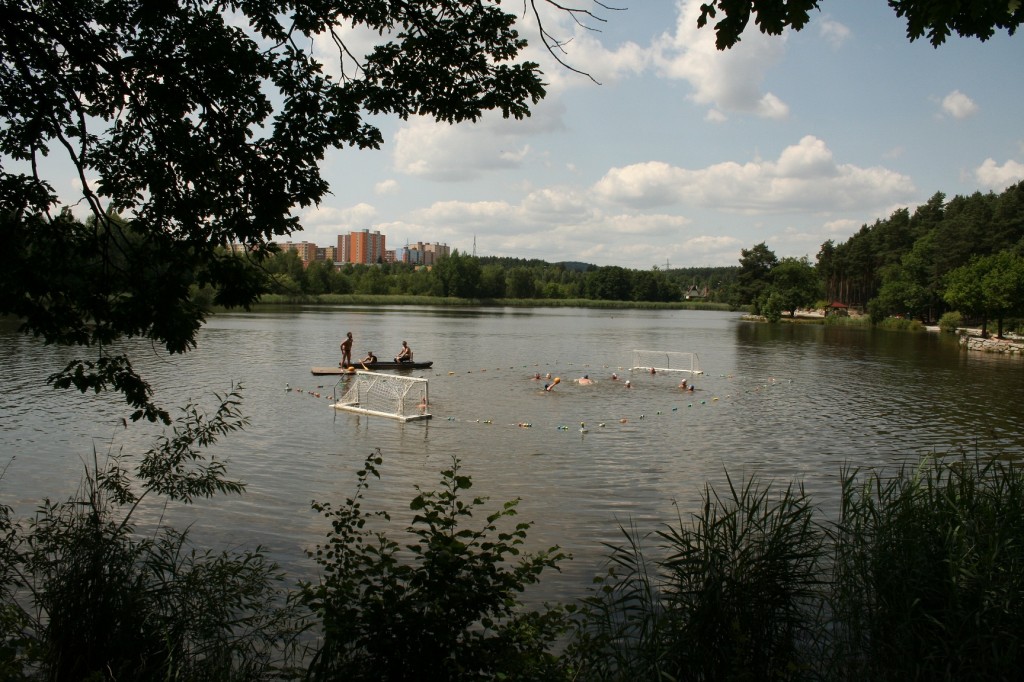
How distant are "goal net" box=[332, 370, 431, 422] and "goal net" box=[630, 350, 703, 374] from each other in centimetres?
1377

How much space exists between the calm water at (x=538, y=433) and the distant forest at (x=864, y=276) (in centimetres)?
573

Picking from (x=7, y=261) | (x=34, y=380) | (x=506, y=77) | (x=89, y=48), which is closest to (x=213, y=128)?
(x=89, y=48)

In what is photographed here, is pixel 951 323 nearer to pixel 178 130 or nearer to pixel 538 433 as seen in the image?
pixel 538 433

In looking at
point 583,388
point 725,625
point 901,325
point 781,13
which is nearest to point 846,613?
point 725,625

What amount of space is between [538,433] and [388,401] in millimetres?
7117

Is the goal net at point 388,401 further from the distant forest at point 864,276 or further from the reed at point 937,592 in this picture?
the reed at point 937,592

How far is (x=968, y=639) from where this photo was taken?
543 cm

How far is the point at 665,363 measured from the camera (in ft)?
135

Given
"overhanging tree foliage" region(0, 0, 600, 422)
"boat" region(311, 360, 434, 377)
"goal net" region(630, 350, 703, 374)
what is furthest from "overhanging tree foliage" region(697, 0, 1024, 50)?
"goal net" region(630, 350, 703, 374)

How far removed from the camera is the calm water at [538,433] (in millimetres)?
12484

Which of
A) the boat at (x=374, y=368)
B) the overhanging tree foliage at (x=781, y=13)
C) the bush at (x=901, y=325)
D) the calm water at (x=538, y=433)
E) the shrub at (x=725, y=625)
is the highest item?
the overhanging tree foliage at (x=781, y=13)

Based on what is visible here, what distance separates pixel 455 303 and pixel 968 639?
135482 millimetres

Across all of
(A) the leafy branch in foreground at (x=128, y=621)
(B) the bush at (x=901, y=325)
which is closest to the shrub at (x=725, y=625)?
(A) the leafy branch in foreground at (x=128, y=621)

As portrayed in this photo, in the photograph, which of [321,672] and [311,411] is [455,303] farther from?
[321,672]
